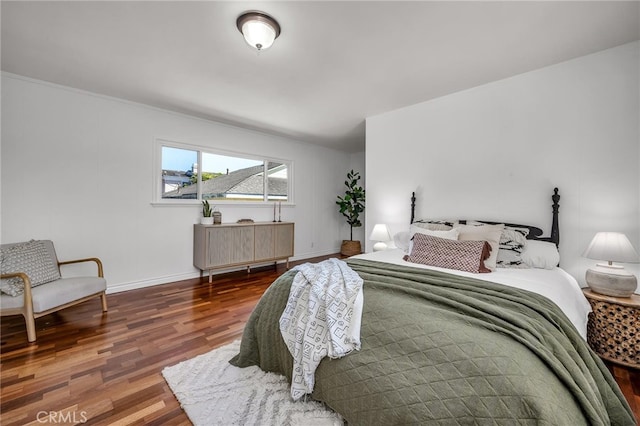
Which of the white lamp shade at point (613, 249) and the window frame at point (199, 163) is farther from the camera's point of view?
the window frame at point (199, 163)

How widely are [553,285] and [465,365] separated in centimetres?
135

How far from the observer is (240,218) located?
470 cm

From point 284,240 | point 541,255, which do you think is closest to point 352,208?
point 284,240

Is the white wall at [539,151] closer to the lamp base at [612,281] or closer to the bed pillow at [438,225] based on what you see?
the bed pillow at [438,225]

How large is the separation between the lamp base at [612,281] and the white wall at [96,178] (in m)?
4.47

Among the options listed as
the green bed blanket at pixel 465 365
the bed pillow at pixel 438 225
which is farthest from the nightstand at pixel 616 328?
the bed pillow at pixel 438 225

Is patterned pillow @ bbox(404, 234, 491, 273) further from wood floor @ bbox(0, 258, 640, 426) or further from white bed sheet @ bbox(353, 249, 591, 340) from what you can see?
wood floor @ bbox(0, 258, 640, 426)

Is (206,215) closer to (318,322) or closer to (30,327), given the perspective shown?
(30,327)

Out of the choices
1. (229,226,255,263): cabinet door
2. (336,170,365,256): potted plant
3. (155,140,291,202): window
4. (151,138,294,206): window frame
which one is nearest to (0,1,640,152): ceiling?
(151,138,294,206): window frame

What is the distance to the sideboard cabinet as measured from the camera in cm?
392

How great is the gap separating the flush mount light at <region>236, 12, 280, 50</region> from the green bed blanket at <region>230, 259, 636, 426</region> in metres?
1.94

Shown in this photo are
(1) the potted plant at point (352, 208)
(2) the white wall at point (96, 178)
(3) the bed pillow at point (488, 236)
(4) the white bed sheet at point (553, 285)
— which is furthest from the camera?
(1) the potted plant at point (352, 208)

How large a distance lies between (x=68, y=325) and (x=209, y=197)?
2.33m

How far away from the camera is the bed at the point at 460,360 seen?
38.3 inches
